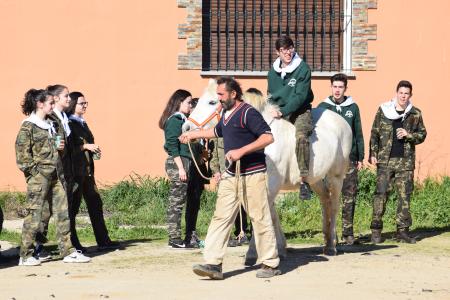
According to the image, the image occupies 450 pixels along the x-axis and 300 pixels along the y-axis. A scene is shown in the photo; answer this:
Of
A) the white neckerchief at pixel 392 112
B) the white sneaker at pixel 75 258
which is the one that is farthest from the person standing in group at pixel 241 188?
the white neckerchief at pixel 392 112

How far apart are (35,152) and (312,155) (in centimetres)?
295

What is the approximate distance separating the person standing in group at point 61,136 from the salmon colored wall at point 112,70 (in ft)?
14.4

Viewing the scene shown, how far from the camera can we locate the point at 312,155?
10984 millimetres

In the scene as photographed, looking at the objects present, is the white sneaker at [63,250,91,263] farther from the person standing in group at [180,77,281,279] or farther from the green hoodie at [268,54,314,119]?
the green hoodie at [268,54,314,119]

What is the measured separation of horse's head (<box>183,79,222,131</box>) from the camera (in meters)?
10.2

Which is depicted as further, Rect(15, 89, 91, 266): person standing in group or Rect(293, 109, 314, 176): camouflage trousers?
Rect(293, 109, 314, 176): camouflage trousers

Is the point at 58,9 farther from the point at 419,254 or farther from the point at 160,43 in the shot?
the point at 419,254

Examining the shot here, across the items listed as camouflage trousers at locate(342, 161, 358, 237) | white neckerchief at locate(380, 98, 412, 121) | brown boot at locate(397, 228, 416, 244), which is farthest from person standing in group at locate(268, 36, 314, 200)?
brown boot at locate(397, 228, 416, 244)

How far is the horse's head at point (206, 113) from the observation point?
10.2m

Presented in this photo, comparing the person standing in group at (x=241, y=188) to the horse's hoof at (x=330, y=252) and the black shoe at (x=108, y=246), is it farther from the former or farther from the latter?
the black shoe at (x=108, y=246)

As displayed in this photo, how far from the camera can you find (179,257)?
11.1m

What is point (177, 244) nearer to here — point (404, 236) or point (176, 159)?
point (176, 159)

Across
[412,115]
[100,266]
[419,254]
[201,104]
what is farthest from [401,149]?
[100,266]

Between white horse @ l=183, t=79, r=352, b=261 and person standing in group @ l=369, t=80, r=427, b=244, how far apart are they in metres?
0.73
